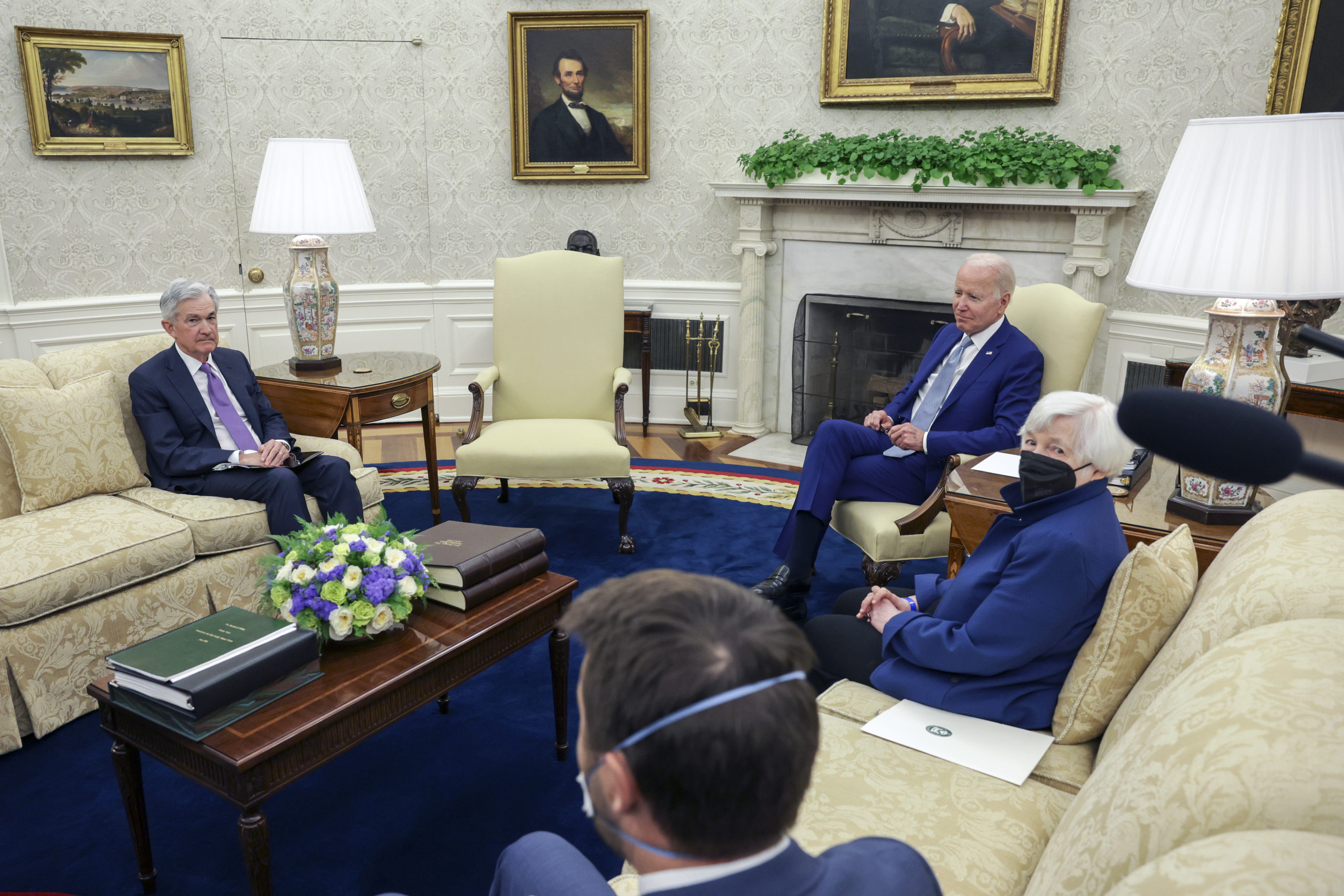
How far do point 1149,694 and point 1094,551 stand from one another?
289 mm

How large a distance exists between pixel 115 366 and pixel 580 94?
341cm

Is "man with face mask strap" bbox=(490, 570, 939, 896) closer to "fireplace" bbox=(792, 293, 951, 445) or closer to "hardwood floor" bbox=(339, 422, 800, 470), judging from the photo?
"hardwood floor" bbox=(339, 422, 800, 470)

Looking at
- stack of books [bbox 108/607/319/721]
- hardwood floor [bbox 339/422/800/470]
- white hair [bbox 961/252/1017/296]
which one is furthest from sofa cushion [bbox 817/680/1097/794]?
hardwood floor [bbox 339/422/800/470]

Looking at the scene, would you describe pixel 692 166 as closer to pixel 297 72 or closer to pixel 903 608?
pixel 297 72

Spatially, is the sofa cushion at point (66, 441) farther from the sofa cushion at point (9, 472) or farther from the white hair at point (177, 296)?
the white hair at point (177, 296)

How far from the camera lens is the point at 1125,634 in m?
1.70

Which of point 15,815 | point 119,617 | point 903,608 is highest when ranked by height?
point 903,608

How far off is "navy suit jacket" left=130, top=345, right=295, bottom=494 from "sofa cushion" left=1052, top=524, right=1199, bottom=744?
111 inches

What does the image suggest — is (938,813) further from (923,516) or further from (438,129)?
(438,129)

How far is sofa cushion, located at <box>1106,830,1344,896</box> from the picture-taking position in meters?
0.78

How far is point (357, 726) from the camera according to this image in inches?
79.2

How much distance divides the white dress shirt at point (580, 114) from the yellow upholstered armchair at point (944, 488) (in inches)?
127

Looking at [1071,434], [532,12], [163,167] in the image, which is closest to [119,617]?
[1071,434]

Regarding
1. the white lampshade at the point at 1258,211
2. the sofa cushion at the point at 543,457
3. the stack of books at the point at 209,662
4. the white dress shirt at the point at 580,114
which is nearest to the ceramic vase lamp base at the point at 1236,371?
the white lampshade at the point at 1258,211
